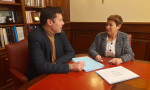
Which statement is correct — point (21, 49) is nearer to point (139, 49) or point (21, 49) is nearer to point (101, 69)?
point (101, 69)

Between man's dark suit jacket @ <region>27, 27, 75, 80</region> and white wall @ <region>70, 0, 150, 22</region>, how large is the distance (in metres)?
1.86

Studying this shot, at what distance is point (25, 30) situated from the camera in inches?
90.9

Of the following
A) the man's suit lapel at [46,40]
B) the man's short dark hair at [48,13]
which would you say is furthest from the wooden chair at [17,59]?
the man's short dark hair at [48,13]

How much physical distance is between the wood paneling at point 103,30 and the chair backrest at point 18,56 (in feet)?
7.07

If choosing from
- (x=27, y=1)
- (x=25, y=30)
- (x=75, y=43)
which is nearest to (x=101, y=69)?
(x=25, y=30)

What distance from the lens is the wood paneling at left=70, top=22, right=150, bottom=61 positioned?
270 centimetres

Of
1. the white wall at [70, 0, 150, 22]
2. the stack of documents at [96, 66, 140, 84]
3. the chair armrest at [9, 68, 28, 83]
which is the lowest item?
the chair armrest at [9, 68, 28, 83]

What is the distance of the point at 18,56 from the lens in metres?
1.31

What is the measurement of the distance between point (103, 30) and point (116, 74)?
2.28 meters

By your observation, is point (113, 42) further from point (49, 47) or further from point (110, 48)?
point (49, 47)

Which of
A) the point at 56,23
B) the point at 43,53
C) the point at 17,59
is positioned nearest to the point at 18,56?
the point at 17,59

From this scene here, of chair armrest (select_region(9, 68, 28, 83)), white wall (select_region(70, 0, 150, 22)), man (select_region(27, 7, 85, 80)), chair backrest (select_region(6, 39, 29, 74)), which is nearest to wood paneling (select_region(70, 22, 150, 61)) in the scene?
white wall (select_region(70, 0, 150, 22))

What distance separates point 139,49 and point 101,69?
2.18 metres

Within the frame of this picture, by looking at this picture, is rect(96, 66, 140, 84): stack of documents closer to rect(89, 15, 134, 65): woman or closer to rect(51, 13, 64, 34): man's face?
rect(89, 15, 134, 65): woman
